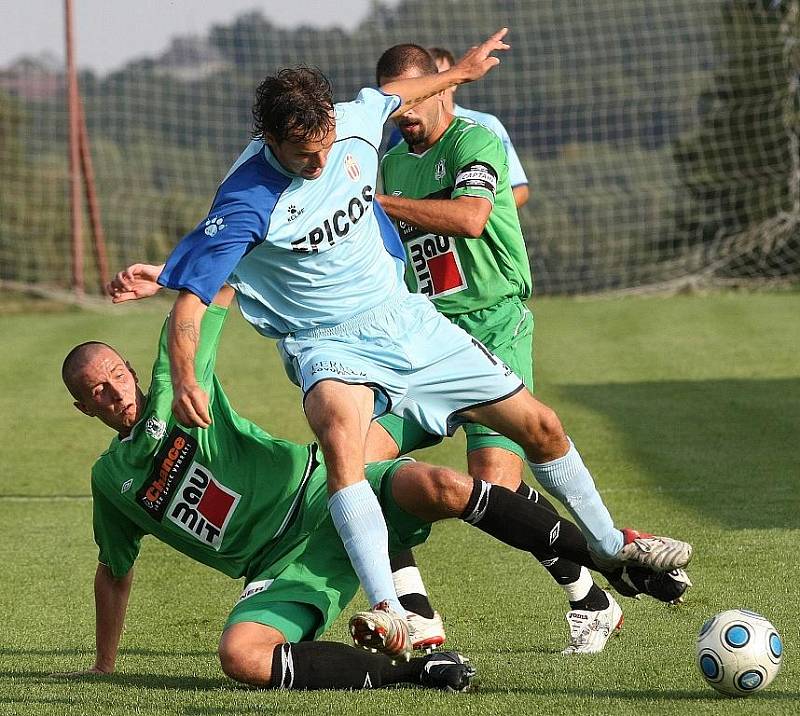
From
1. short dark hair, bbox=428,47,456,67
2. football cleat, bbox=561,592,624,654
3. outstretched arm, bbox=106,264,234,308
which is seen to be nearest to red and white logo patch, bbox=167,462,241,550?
outstretched arm, bbox=106,264,234,308

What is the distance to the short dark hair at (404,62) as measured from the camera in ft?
19.3

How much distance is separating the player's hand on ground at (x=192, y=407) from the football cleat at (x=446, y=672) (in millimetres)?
1045

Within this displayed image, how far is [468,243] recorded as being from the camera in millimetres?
5855

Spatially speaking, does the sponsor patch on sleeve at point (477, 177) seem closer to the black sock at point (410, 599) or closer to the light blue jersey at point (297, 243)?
the light blue jersey at point (297, 243)

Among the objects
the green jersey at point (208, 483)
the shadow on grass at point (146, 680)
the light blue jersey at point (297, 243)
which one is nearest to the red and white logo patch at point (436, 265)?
the light blue jersey at point (297, 243)

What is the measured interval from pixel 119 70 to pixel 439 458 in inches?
575

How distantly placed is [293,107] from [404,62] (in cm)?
165

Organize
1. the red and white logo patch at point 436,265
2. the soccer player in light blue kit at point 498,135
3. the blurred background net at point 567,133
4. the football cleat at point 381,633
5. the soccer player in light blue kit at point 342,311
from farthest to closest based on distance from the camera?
1. the blurred background net at point 567,133
2. the soccer player in light blue kit at point 498,135
3. the red and white logo patch at point 436,265
4. the soccer player in light blue kit at point 342,311
5. the football cleat at point 381,633

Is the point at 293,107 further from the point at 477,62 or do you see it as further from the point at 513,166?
the point at 513,166

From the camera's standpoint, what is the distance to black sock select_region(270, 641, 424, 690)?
4195 millimetres

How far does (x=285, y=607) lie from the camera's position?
4.36m

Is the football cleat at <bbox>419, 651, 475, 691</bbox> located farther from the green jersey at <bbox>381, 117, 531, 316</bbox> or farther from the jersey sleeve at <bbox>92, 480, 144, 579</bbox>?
the green jersey at <bbox>381, 117, 531, 316</bbox>

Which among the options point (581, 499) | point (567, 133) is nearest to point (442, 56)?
point (581, 499)

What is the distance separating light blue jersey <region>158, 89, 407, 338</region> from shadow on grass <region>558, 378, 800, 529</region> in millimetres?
3170
